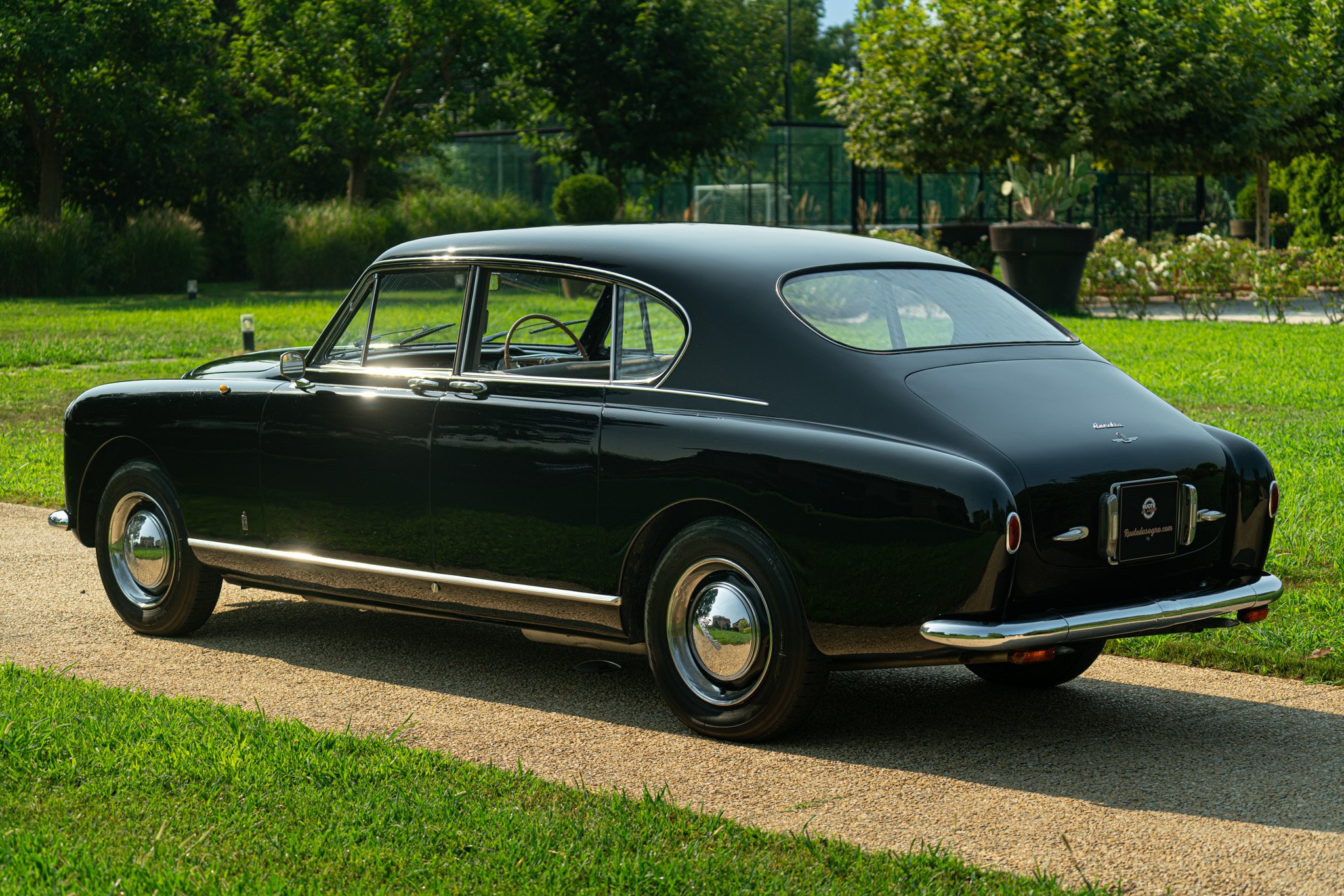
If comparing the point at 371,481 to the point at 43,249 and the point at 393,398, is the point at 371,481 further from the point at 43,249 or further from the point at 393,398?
the point at 43,249

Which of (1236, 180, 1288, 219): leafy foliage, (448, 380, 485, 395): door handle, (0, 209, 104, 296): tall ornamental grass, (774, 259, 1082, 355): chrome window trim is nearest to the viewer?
(774, 259, 1082, 355): chrome window trim

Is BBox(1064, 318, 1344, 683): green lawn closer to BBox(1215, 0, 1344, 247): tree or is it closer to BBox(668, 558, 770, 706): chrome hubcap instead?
BBox(668, 558, 770, 706): chrome hubcap

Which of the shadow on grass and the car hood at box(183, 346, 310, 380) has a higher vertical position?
the car hood at box(183, 346, 310, 380)

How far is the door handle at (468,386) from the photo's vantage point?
561 cm

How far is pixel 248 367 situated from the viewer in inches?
266

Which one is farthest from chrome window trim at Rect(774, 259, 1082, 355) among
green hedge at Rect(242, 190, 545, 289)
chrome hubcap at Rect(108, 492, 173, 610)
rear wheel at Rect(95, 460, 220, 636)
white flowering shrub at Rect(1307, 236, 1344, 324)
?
green hedge at Rect(242, 190, 545, 289)

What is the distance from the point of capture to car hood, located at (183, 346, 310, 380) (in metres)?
6.50

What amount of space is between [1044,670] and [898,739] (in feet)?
3.00

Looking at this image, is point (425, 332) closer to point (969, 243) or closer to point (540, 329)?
point (540, 329)

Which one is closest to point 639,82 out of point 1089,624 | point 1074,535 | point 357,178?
point 357,178

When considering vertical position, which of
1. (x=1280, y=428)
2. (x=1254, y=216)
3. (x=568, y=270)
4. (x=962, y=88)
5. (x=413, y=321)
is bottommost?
(x=1280, y=428)

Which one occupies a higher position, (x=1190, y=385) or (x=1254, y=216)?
(x=1254, y=216)

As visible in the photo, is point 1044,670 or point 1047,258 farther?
point 1047,258

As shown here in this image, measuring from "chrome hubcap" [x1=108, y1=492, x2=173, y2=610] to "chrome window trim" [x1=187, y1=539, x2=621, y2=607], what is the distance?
9.3 inches
